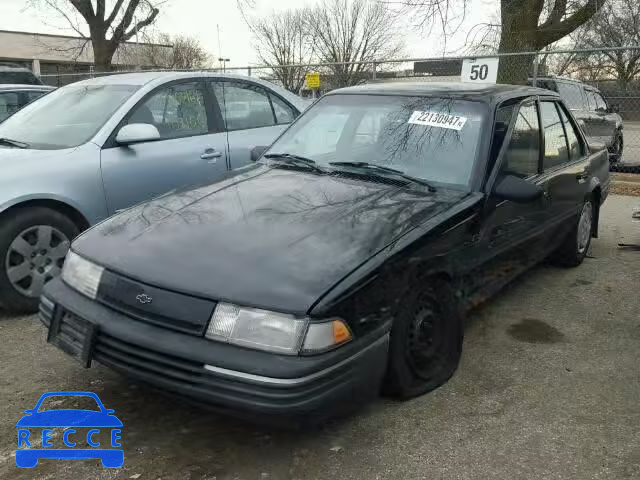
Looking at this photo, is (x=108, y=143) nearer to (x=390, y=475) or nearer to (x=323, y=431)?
(x=323, y=431)

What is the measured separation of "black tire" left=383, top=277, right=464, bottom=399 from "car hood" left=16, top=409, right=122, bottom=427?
136 centimetres

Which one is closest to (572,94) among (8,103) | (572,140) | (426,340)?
(572,140)

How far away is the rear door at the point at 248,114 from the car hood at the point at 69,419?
303cm

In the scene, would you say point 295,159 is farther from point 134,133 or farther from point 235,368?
point 235,368

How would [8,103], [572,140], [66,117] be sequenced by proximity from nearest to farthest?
[66,117]
[572,140]
[8,103]

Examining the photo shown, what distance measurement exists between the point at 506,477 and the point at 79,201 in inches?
134

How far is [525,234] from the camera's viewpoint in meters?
4.11

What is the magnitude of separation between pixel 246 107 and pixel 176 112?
83 centimetres

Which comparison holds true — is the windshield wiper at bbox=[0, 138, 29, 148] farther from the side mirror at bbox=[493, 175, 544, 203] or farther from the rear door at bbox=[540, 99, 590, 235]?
the rear door at bbox=[540, 99, 590, 235]

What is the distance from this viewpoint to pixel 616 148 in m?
12.7

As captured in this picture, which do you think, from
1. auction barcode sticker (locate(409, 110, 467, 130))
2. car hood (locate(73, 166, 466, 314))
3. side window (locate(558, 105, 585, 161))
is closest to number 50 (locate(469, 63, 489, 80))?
side window (locate(558, 105, 585, 161))

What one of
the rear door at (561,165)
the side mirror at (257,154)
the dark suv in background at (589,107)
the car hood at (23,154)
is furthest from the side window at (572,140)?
the dark suv in background at (589,107)

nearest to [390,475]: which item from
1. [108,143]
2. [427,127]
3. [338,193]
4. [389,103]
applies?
[338,193]

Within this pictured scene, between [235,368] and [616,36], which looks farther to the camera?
[616,36]
